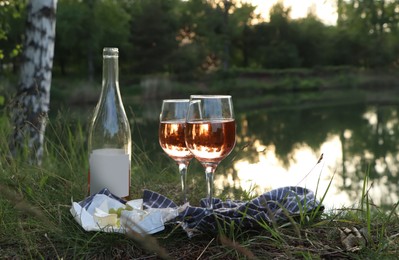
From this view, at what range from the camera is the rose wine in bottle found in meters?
1.95

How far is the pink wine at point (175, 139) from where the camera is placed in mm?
1827

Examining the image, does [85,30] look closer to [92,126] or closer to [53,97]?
[53,97]

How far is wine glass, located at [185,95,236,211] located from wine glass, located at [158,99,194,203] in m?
0.20

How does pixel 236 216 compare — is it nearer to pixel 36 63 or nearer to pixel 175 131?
pixel 175 131

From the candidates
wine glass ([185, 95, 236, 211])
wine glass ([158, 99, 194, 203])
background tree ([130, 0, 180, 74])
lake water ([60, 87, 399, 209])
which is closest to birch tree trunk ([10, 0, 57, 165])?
lake water ([60, 87, 399, 209])

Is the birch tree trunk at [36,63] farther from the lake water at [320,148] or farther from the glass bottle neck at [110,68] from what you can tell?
the glass bottle neck at [110,68]

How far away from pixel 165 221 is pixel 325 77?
34.9m

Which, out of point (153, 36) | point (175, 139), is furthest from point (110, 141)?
point (153, 36)

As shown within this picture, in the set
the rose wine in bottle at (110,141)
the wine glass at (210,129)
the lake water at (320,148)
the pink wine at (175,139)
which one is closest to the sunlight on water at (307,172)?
the lake water at (320,148)

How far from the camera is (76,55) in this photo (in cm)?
3045

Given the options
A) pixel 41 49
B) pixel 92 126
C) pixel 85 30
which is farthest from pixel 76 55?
pixel 92 126

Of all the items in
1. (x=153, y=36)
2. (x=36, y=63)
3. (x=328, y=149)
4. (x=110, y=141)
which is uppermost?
(x=153, y=36)

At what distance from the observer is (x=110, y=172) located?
195 cm

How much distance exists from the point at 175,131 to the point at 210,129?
277 millimetres
